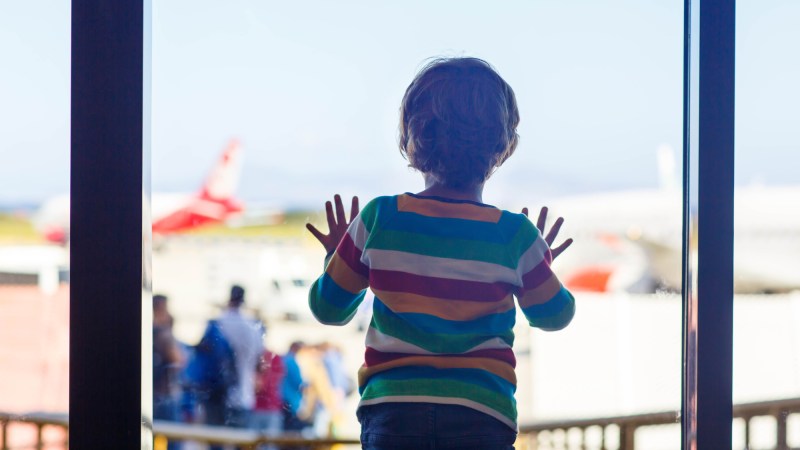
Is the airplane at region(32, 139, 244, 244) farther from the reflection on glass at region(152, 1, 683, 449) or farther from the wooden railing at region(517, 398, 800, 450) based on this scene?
the wooden railing at region(517, 398, 800, 450)

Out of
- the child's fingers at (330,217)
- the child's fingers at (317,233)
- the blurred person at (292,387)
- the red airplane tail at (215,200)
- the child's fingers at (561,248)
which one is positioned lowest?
the blurred person at (292,387)

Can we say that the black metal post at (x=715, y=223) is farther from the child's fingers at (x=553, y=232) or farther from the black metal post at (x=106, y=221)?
the black metal post at (x=106, y=221)

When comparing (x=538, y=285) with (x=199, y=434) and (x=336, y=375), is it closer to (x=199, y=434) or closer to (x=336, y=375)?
(x=336, y=375)

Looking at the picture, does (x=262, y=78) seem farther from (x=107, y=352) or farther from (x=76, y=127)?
(x=107, y=352)

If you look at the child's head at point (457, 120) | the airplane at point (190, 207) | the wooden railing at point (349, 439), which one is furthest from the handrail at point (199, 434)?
the child's head at point (457, 120)

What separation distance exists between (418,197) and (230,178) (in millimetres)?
440

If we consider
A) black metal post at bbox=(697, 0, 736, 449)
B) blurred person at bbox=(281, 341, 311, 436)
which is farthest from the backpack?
black metal post at bbox=(697, 0, 736, 449)

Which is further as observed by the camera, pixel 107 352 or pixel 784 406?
pixel 784 406

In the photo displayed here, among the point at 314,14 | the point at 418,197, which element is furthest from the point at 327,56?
the point at 418,197

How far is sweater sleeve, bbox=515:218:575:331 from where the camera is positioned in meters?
1.05

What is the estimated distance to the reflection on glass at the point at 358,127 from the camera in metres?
1.27

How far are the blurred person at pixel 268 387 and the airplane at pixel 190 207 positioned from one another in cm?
28

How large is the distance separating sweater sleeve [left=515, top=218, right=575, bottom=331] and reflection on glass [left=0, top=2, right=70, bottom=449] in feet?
2.37

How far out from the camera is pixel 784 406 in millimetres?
1485
